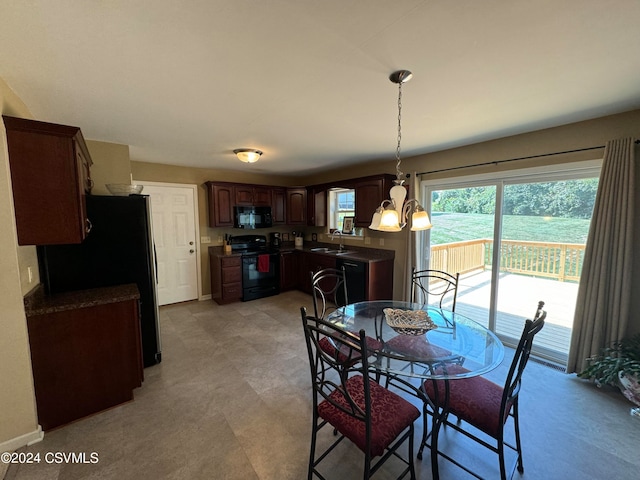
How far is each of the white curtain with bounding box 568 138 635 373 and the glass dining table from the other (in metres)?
1.27

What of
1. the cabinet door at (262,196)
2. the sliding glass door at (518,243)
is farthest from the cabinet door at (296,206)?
the sliding glass door at (518,243)

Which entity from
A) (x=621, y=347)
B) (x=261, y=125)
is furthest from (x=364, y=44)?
(x=621, y=347)

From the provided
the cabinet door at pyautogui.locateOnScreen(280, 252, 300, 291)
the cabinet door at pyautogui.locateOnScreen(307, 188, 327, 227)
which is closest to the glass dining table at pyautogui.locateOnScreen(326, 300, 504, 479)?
the cabinet door at pyautogui.locateOnScreen(280, 252, 300, 291)

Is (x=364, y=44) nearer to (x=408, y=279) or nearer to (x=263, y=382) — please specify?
(x=263, y=382)

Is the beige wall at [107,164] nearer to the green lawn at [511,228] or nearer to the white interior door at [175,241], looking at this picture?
the white interior door at [175,241]

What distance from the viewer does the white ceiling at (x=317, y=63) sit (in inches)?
45.9

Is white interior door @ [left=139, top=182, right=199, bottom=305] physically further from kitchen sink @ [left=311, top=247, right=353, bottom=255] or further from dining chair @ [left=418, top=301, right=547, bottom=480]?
dining chair @ [left=418, top=301, right=547, bottom=480]

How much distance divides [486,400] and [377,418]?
68cm

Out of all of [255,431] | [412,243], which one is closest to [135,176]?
[255,431]

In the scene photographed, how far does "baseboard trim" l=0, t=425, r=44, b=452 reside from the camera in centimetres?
169

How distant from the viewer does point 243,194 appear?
4965 mm

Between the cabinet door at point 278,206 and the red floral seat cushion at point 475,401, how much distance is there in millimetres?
4260

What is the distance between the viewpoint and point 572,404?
2.16m

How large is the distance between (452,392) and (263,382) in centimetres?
164
